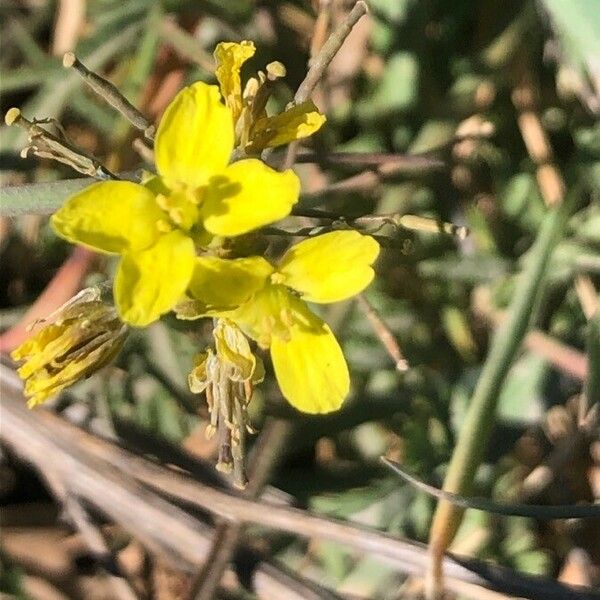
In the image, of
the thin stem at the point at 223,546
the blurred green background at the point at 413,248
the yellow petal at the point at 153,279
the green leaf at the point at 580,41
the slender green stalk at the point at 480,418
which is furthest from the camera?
the blurred green background at the point at 413,248

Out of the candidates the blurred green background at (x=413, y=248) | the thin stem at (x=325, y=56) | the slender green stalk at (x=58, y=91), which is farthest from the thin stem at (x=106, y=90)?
the slender green stalk at (x=58, y=91)

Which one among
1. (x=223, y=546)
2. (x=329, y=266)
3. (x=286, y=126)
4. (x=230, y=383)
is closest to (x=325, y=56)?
(x=286, y=126)

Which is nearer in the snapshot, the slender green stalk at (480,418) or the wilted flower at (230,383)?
the wilted flower at (230,383)

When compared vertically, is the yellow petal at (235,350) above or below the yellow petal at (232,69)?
below

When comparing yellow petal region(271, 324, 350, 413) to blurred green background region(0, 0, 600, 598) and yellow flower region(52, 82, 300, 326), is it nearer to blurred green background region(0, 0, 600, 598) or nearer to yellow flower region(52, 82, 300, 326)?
yellow flower region(52, 82, 300, 326)

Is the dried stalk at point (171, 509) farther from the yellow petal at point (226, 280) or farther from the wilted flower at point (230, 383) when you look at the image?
the yellow petal at point (226, 280)

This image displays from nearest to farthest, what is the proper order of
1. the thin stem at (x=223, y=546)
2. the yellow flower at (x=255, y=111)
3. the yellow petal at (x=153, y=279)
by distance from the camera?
the yellow petal at (x=153, y=279), the yellow flower at (x=255, y=111), the thin stem at (x=223, y=546)

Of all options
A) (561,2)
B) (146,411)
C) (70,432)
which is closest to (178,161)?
(561,2)

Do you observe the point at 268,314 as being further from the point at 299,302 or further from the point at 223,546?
the point at 223,546
